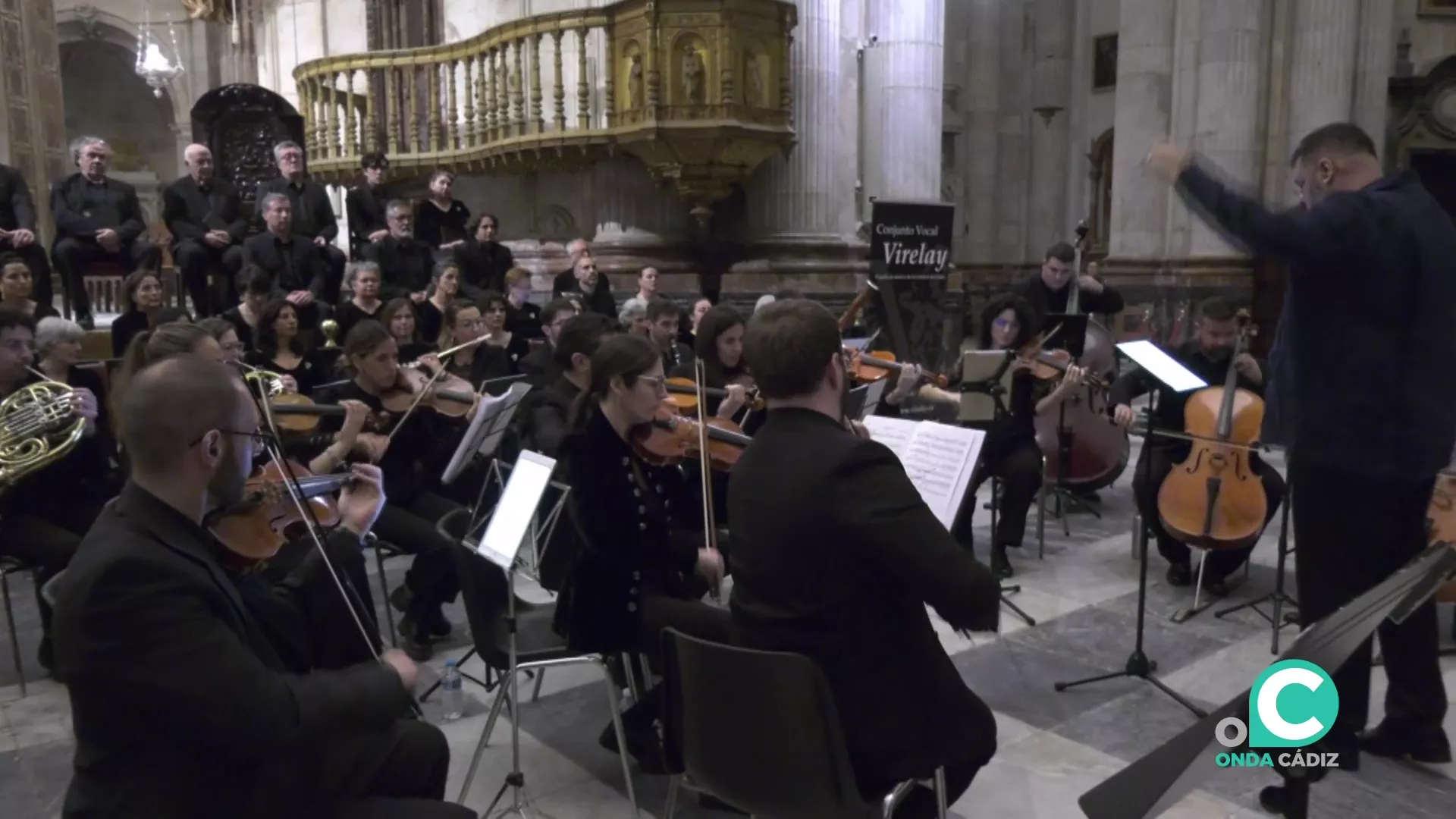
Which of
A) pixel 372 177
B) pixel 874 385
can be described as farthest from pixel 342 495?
pixel 372 177

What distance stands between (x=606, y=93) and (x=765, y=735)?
7.32 m

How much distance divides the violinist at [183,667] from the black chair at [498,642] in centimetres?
88

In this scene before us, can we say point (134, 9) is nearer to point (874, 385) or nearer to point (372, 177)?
point (372, 177)

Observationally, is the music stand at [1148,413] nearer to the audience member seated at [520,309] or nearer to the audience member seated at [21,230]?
the audience member seated at [520,309]

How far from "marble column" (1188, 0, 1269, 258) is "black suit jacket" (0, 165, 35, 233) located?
1015 cm

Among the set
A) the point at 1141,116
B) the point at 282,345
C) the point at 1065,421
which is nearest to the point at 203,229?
the point at 282,345

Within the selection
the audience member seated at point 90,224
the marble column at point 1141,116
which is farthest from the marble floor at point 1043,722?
the marble column at point 1141,116

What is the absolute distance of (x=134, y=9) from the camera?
57.9 feet

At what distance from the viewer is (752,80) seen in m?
8.05

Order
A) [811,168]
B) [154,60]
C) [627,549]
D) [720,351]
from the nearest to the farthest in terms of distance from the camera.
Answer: [627,549] → [720,351] → [811,168] → [154,60]

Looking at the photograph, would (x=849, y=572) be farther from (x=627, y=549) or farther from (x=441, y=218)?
(x=441, y=218)

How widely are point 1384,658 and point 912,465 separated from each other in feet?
5.02

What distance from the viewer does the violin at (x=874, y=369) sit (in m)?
4.99

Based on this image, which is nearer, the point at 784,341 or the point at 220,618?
the point at 220,618
